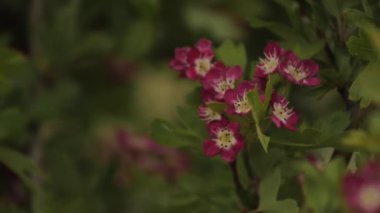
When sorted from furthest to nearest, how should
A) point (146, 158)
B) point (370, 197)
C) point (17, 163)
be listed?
point (146, 158) < point (17, 163) < point (370, 197)

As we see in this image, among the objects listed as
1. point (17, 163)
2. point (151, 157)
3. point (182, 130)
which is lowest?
point (151, 157)

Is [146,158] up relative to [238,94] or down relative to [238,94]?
down

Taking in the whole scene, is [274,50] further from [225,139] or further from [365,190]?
[365,190]

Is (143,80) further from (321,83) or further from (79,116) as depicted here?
(321,83)

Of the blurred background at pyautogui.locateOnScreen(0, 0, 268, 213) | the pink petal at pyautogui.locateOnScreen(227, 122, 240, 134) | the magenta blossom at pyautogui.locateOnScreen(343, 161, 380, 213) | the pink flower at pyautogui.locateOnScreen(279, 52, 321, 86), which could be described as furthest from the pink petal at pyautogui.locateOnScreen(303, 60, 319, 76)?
the blurred background at pyautogui.locateOnScreen(0, 0, 268, 213)

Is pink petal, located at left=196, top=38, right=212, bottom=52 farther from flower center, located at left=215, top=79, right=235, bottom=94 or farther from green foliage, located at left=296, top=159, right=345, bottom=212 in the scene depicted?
green foliage, located at left=296, top=159, right=345, bottom=212

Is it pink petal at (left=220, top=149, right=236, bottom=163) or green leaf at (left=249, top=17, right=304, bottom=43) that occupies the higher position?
green leaf at (left=249, top=17, right=304, bottom=43)

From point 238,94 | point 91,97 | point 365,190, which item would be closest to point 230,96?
point 238,94

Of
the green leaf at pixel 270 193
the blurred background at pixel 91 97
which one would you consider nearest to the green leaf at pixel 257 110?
the green leaf at pixel 270 193
